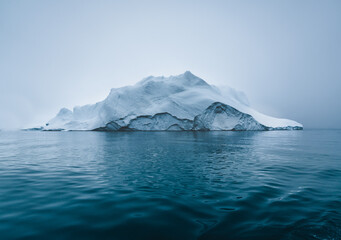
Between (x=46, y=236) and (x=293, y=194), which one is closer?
(x=46, y=236)

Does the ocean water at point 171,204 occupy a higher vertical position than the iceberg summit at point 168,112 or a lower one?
lower

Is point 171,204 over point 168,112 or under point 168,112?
under

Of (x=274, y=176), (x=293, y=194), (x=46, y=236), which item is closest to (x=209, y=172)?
(x=274, y=176)

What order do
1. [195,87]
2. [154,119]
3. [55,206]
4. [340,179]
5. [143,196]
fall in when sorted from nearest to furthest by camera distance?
[55,206] → [143,196] → [340,179] → [154,119] → [195,87]

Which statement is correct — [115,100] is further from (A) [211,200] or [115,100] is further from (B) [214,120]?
(A) [211,200]

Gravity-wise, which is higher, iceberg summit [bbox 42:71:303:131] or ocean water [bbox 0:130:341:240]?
iceberg summit [bbox 42:71:303:131]

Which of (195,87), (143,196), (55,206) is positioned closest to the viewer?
(55,206)

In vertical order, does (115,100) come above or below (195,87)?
below

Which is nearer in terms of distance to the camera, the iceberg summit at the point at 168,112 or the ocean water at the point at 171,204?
the ocean water at the point at 171,204

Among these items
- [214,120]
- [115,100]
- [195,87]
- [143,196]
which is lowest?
[143,196]

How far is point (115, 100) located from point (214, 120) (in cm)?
3141

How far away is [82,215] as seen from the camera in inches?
137

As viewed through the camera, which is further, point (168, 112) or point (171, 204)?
point (168, 112)

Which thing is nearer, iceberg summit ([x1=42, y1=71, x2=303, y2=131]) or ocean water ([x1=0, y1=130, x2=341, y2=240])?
ocean water ([x1=0, y1=130, x2=341, y2=240])
